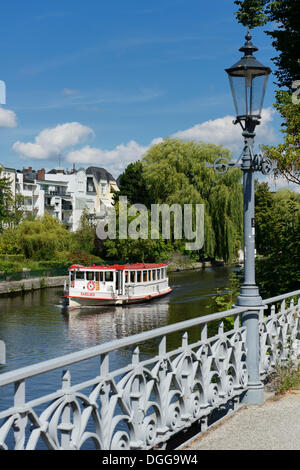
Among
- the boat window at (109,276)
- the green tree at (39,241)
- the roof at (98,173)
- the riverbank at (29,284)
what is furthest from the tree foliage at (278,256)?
the roof at (98,173)

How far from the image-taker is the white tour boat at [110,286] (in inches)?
1588

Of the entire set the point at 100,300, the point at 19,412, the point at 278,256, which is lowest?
the point at 100,300

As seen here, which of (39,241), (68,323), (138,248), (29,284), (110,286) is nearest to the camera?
(68,323)

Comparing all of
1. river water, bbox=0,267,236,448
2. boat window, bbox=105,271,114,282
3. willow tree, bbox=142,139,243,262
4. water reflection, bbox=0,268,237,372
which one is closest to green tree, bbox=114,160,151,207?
willow tree, bbox=142,139,243,262

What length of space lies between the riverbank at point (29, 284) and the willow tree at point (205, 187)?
46.7 ft

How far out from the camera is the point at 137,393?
15.5 feet

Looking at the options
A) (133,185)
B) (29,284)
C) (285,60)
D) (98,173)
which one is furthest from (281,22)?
(98,173)

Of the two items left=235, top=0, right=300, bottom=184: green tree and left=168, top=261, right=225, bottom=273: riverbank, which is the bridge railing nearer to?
left=235, top=0, right=300, bottom=184: green tree

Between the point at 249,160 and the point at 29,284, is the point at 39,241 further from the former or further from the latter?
the point at 249,160

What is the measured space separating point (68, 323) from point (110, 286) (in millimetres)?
9512

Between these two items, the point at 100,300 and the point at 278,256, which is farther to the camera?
the point at 100,300

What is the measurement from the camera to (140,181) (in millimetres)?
73125

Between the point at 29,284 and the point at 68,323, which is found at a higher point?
the point at 29,284
